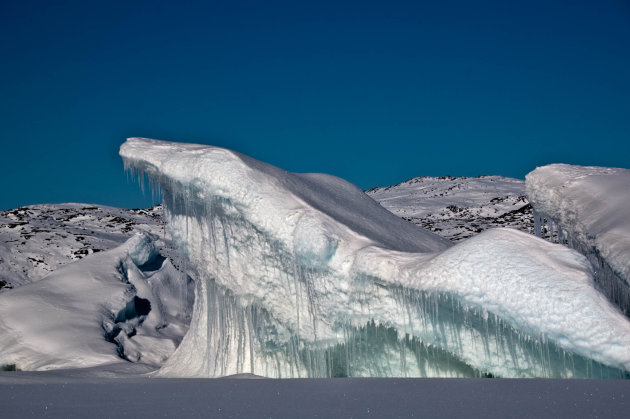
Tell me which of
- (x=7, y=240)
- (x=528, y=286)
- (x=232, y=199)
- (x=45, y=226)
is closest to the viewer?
(x=528, y=286)

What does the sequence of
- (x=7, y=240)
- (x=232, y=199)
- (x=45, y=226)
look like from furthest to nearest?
(x=45, y=226) < (x=7, y=240) < (x=232, y=199)

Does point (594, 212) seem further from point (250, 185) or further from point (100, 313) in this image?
point (100, 313)

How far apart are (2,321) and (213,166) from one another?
5.36 meters

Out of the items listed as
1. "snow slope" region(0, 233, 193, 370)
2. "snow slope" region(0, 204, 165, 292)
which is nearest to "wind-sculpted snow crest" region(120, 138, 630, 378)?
"snow slope" region(0, 233, 193, 370)

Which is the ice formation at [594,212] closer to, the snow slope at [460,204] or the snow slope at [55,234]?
the snow slope at [55,234]

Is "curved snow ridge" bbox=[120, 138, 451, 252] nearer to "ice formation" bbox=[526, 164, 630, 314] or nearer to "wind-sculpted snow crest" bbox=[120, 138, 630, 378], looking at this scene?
"wind-sculpted snow crest" bbox=[120, 138, 630, 378]

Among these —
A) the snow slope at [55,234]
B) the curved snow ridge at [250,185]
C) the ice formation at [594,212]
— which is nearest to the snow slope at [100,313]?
the snow slope at [55,234]

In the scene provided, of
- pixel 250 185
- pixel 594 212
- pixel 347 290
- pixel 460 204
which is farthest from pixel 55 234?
pixel 460 204

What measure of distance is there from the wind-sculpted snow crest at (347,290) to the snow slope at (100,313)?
1.72 meters

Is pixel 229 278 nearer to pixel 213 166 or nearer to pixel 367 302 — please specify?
pixel 213 166

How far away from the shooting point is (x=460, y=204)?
33531 millimetres

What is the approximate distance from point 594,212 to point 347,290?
383 centimetres

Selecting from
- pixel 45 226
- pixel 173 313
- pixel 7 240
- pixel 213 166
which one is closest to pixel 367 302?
pixel 213 166

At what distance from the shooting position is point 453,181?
43.8 meters
